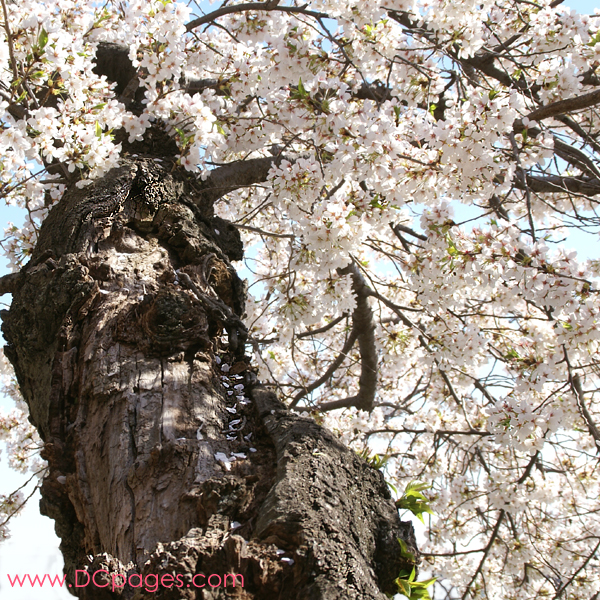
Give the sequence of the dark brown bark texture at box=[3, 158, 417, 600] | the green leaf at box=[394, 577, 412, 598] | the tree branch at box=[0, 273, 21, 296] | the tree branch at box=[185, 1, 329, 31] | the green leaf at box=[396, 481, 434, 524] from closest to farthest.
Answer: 1. the dark brown bark texture at box=[3, 158, 417, 600]
2. the green leaf at box=[394, 577, 412, 598]
3. the green leaf at box=[396, 481, 434, 524]
4. the tree branch at box=[0, 273, 21, 296]
5. the tree branch at box=[185, 1, 329, 31]

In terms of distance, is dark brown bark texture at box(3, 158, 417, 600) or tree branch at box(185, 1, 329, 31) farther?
tree branch at box(185, 1, 329, 31)

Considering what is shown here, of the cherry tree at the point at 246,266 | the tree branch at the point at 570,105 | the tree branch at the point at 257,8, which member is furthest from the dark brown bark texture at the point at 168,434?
the tree branch at the point at 570,105

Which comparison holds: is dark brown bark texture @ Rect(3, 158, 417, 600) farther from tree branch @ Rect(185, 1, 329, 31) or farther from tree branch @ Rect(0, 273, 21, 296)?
tree branch @ Rect(185, 1, 329, 31)

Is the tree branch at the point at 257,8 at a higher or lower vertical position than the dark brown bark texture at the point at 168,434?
higher

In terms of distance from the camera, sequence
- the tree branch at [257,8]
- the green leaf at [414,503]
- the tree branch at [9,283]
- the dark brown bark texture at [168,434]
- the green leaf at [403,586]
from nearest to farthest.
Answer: the dark brown bark texture at [168,434] < the green leaf at [403,586] < the green leaf at [414,503] < the tree branch at [9,283] < the tree branch at [257,8]

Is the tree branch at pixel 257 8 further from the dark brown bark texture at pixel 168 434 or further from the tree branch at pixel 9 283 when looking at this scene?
the tree branch at pixel 9 283

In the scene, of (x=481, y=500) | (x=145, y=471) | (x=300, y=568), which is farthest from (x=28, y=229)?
(x=481, y=500)

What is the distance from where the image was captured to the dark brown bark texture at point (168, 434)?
0.92 metres

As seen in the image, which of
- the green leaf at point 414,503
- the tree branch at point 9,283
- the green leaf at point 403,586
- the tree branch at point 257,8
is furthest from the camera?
the tree branch at point 257,8

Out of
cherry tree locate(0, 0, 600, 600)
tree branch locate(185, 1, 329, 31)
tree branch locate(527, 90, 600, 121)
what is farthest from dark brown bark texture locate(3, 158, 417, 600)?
tree branch locate(527, 90, 600, 121)

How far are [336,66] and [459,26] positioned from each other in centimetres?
86

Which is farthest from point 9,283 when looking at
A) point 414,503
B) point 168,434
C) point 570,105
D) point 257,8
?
point 570,105

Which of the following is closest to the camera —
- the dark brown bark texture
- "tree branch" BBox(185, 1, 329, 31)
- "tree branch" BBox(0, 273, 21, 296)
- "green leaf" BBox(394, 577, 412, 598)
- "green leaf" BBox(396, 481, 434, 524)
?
the dark brown bark texture

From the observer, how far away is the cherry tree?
3.56 feet
